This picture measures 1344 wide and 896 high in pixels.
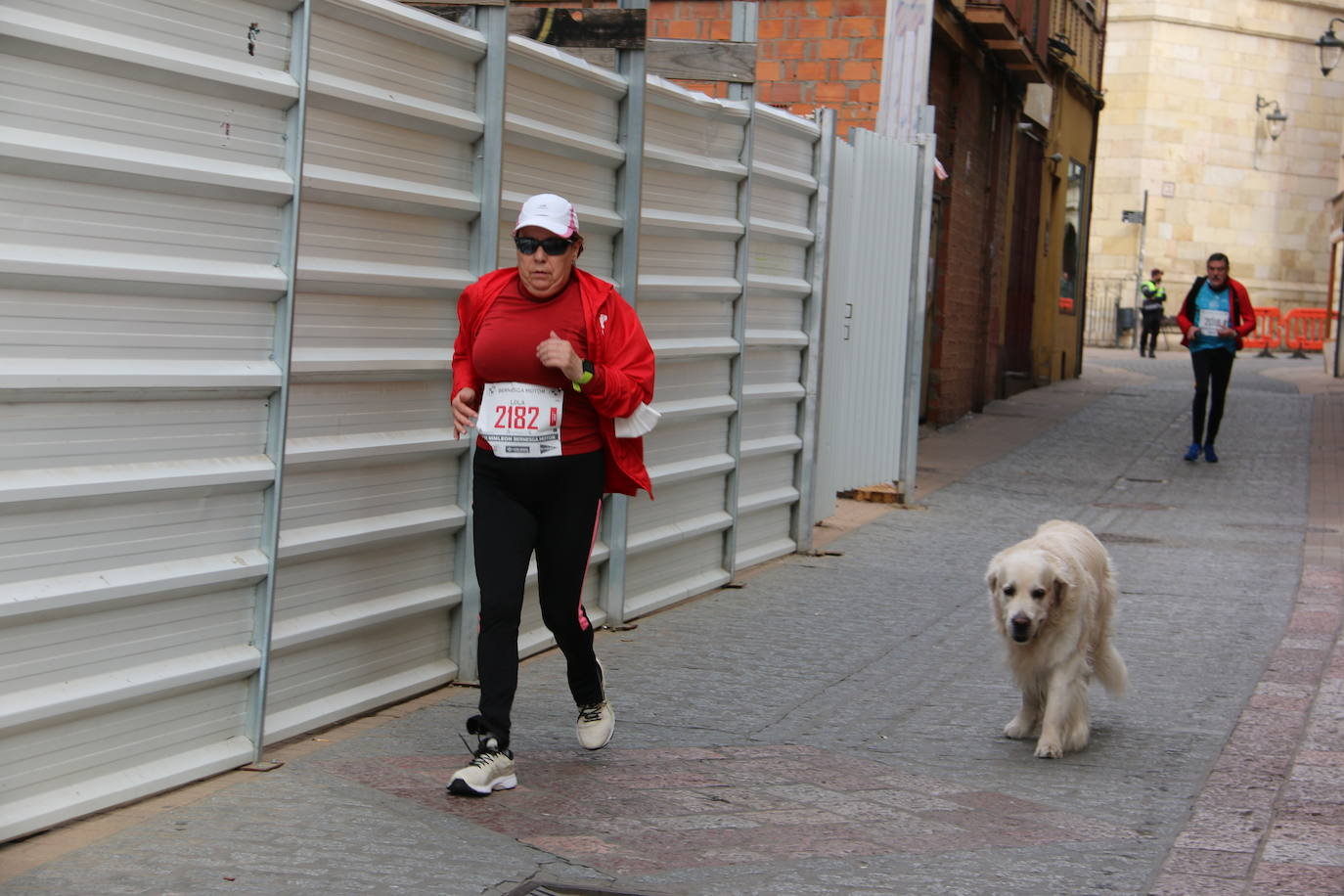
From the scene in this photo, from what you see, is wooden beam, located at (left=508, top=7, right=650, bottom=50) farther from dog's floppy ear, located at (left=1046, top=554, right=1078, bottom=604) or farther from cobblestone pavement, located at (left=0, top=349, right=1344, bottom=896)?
dog's floppy ear, located at (left=1046, top=554, right=1078, bottom=604)

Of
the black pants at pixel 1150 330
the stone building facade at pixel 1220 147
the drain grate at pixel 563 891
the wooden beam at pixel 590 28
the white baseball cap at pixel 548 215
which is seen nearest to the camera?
the drain grate at pixel 563 891

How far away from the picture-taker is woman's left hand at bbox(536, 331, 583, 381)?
554 centimetres

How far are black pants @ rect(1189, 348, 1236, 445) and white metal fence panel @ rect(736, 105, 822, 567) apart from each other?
6.88 meters

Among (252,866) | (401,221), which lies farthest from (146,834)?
(401,221)

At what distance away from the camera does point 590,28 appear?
8242 millimetres

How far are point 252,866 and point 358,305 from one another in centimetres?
235

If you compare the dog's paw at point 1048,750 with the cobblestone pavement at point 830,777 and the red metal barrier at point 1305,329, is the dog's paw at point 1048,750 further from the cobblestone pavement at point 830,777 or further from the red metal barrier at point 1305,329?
the red metal barrier at point 1305,329

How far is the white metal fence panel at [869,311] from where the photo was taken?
11.8 metres

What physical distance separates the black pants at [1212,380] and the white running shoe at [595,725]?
38.4 feet

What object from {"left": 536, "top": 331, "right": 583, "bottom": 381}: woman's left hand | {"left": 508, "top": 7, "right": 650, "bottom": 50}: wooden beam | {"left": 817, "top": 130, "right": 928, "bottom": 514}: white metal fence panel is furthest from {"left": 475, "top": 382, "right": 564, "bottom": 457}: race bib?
{"left": 817, "top": 130, "right": 928, "bottom": 514}: white metal fence panel

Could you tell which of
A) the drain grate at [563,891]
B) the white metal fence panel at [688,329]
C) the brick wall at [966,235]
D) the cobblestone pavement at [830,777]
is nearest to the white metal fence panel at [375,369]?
the cobblestone pavement at [830,777]

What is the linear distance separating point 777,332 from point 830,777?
4.94 meters

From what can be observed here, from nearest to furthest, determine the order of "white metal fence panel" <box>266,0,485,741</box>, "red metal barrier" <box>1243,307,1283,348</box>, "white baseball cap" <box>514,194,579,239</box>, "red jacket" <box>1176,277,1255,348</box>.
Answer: "white baseball cap" <box>514,194,579,239</box>, "white metal fence panel" <box>266,0,485,741</box>, "red jacket" <box>1176,277,1255,348</box>, "red metal barrier" <box>1243,307,1283,348</box>

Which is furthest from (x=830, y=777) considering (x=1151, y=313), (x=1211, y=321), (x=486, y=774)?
(x=1151, y=313)
